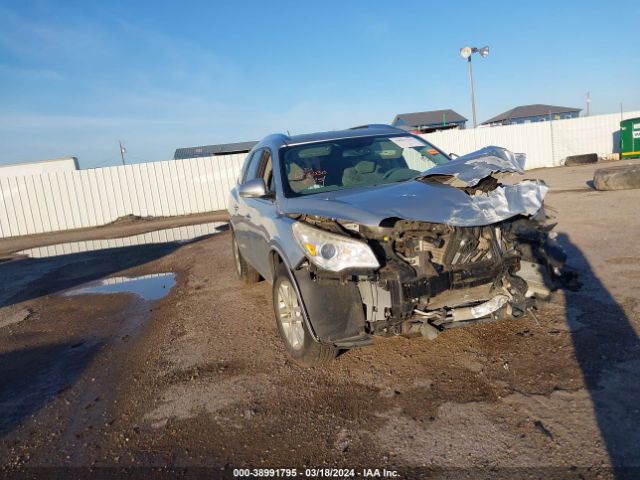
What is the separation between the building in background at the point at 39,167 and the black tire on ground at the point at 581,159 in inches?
1117

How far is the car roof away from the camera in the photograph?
5.07 metres

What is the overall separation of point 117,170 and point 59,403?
16.9 m

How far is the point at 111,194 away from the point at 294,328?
680 inches

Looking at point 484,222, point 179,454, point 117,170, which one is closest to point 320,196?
point 484,222

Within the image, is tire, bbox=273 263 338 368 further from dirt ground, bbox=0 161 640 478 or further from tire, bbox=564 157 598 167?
tire, bbox=564 157 598 167

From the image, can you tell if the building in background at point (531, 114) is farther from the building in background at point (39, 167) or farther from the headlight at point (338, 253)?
the headlight at point (338, 253)

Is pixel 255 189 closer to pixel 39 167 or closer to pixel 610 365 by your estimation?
pixel 610 365

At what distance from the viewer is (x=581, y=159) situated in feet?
72.8

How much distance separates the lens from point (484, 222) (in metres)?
3.26

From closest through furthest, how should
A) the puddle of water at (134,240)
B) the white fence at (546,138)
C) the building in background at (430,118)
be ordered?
the puddle of water at (134,240) < the white fence at (546,138) < the building in background at (430,118)

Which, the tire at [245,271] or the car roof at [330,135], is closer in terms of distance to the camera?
the car roof at [330,135]

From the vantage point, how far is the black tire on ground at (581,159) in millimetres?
22062

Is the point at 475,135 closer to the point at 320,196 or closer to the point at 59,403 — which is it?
the point at 320,196

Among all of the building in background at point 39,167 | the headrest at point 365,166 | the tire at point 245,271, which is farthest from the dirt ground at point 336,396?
the building in background at point 39,167
